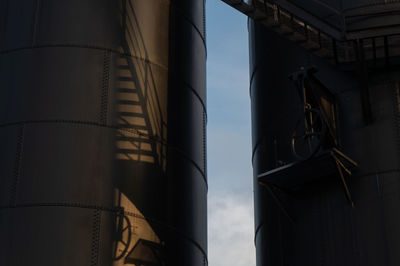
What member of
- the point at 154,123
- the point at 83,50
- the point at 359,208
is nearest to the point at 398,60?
the point at 359,208

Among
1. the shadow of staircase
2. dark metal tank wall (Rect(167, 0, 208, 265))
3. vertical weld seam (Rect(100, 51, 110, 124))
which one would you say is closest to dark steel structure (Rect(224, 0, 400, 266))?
dark metal tank wall (Rect(167, 0, 208, 265))

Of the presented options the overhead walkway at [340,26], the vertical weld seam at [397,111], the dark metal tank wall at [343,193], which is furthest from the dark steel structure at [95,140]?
the vertical weld seam at [397,111]

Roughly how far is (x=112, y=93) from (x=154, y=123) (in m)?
1.50

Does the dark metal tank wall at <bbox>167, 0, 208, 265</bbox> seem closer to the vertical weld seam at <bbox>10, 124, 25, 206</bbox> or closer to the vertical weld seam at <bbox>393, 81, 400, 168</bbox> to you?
the vertical weld seam at <bbox>10, 124, 25, 206</bbox>

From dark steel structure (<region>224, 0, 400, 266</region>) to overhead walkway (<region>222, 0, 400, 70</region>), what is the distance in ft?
0.08

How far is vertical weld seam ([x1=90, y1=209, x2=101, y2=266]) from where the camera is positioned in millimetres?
15914


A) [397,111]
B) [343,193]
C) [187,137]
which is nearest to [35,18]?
[187,137]

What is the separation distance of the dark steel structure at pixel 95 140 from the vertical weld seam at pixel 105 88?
1.2 inches

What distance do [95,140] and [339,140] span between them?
221 inches

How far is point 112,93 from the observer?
58.3 feet

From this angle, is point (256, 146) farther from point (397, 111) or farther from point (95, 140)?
point (95, 140)

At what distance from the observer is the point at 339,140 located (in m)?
16.8

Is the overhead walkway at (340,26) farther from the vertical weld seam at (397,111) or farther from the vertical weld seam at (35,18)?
the vertical weld seam at (35,18)

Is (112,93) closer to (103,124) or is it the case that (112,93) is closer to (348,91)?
(103,124)
